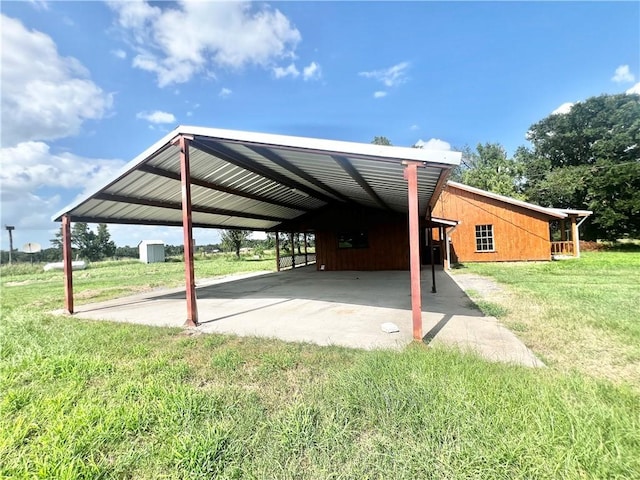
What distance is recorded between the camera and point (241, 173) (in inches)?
288

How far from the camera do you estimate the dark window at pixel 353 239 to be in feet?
47.9

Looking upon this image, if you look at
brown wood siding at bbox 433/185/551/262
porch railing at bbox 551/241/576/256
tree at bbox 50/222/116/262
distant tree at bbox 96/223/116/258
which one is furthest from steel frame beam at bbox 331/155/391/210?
distant tree at bbox 96/223/116/258

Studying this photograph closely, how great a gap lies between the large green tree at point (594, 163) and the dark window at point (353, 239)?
791 inches

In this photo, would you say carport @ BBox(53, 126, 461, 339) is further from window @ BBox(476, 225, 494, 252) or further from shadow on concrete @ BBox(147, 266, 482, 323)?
window @ BBox(476, 225, 494, 252)

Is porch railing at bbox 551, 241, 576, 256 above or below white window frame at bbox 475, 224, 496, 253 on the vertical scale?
below

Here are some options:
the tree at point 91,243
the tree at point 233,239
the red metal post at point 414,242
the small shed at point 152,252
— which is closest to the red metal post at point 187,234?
the red metal post at point 414,242

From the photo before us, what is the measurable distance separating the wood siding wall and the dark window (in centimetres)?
16

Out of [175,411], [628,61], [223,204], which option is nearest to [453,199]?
[223,204]

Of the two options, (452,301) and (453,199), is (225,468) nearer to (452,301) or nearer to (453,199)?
(452,301)

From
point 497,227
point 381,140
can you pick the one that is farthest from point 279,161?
point 381,140

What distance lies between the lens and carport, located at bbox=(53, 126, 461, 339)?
152 inches

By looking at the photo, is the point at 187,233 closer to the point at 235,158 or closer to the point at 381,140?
the point at 235,158

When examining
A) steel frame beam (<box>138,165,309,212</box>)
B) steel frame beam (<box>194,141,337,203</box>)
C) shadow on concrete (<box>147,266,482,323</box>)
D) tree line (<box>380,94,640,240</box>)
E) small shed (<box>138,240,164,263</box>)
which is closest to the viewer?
steel frame beam (<box>194,141,337,203</box>)

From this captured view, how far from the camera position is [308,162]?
5.68m
